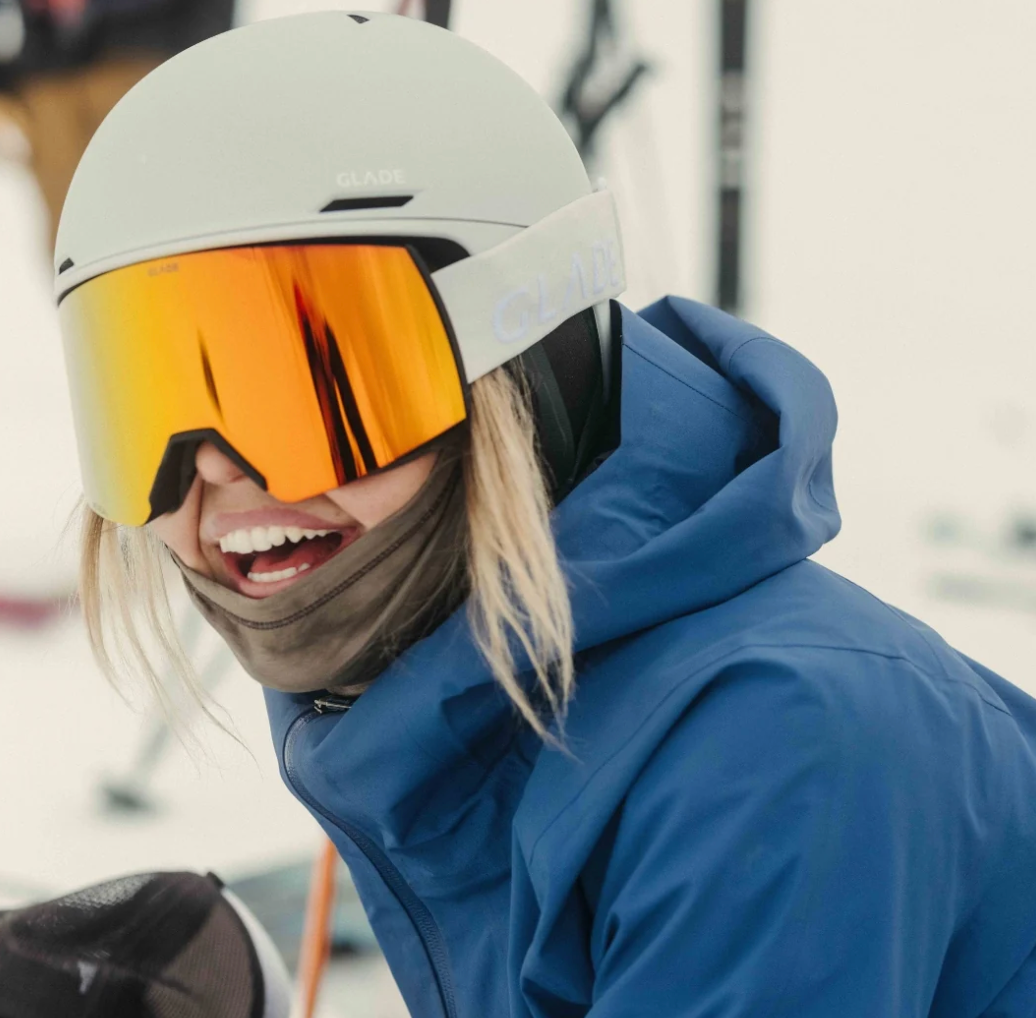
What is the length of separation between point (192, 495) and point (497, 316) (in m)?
0.25

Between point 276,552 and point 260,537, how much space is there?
0.04 meters

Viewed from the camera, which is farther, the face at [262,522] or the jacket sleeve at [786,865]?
the face at [262,522]

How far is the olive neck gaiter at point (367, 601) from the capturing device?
0.77 m

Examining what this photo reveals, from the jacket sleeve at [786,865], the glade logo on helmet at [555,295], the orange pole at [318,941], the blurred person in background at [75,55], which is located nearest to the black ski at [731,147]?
the blurred person in background at [75,55]

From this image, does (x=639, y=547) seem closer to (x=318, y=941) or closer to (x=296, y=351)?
(x=296, y=351)

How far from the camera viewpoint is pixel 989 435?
2516 millimetres

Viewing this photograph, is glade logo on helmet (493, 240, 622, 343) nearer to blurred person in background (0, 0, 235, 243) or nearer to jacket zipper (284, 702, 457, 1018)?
jacket zipper (284, 702, 457, 1018)

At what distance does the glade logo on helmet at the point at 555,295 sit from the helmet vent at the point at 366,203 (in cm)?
9

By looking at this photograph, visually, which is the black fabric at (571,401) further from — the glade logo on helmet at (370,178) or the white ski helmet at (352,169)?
the glade logo on helmet at (370,178)

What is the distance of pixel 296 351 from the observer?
73cm

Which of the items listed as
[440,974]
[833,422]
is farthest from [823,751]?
[440,974]

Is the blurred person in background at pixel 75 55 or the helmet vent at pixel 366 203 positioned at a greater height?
the helmet vent at pixel 366 203

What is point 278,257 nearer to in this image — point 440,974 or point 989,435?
point 440,974

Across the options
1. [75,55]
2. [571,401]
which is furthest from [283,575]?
[75,55]
